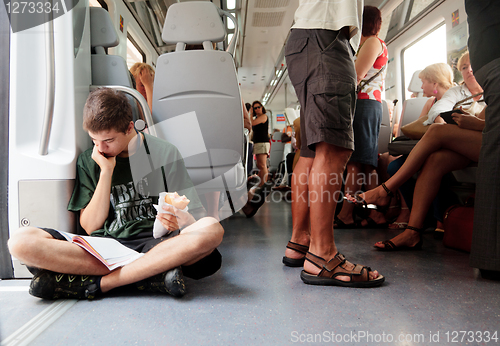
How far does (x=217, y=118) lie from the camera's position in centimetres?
209

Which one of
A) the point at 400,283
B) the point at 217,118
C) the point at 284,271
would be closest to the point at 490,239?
the point at 400,283

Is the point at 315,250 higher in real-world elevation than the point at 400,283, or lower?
higher

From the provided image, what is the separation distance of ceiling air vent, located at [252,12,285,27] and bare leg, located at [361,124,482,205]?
5.68 m

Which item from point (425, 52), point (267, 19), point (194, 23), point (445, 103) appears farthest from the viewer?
point (267, 19)

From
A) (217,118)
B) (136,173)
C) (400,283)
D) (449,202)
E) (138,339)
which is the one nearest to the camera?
(138,339)

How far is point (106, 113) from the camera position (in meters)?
1.31

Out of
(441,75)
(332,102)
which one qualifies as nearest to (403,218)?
(441,75)

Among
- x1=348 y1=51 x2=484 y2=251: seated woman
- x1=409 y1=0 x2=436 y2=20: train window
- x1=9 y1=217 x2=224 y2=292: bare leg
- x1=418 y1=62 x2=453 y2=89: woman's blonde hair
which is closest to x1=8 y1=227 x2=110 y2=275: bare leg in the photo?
x1=9 y1=217 x2=224 y2=292: bare leg

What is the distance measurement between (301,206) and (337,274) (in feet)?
1.34

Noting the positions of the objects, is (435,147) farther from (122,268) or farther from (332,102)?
(122,268)

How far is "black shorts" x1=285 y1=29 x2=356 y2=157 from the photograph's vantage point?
1347 millimetres

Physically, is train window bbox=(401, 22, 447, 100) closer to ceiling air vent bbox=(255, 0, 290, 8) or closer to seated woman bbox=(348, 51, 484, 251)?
ceiling air vent bbox=(255, 0, 290, 8)

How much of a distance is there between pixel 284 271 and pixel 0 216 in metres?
1.33

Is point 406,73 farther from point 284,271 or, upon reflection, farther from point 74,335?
point 74,335
